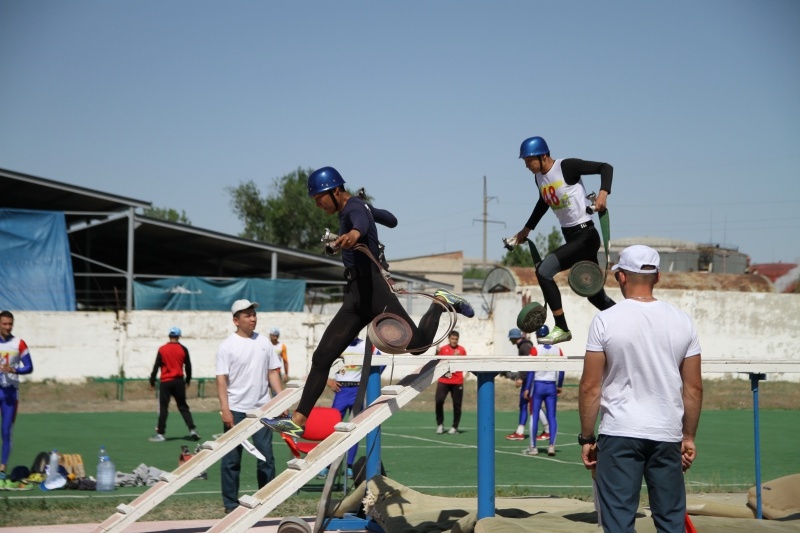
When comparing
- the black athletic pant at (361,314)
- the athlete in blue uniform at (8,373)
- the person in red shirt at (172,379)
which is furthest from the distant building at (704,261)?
the black athletic pant at (361,314)

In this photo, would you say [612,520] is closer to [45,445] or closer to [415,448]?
[415,448]

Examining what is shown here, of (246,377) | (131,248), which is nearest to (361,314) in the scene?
(246,377)

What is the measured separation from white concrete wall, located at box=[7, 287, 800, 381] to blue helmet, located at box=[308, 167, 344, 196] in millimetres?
22002

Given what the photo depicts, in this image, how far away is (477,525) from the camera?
7.11m

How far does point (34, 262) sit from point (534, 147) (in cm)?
2569

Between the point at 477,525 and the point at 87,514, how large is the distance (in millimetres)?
4906

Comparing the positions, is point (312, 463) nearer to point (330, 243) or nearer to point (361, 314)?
point (361, 314)

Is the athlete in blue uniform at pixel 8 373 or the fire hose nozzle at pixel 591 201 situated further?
the athlete in blue uniform at pixel 8 373

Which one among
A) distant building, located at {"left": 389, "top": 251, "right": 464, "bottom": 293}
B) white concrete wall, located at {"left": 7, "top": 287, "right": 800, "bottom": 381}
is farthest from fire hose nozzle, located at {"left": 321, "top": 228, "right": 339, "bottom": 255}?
distant building, located at {"left": 389, "top": 251, "right": 464, "bottom": 293}

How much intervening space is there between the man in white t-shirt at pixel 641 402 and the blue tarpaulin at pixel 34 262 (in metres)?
27.8

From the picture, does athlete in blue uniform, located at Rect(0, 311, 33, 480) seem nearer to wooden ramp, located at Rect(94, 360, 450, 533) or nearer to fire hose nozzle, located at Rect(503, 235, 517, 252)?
wooden ramp, located at Rect(94, 360, 450, 533)

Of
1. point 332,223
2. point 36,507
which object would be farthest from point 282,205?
point 36,507

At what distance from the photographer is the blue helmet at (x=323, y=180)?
7305 millimetres

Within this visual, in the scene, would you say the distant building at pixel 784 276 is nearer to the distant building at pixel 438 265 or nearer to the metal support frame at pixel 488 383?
the distant building at pixel 438 265
